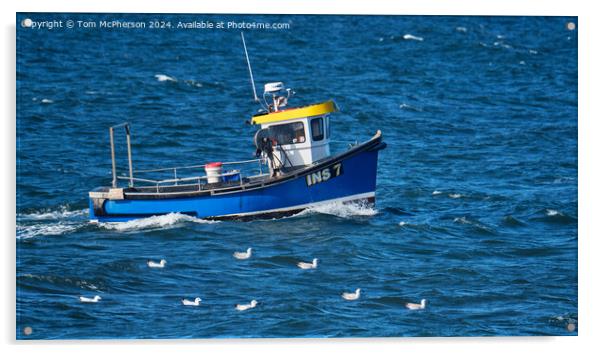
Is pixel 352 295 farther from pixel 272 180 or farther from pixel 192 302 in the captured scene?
pixel 272 180

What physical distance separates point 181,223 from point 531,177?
6.27 meters

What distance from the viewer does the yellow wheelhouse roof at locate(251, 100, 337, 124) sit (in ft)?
82.6

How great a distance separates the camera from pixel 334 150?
90.1 ft

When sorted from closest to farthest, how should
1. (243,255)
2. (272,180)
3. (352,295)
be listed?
(352,295), (243,255), (272,180)

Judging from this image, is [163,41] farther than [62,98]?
No

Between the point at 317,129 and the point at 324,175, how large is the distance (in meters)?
0.96

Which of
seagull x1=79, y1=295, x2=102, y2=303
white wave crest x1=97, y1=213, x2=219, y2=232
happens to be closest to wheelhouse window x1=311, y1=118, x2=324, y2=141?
white wave crest x1=97, y1=213, x2=219, y2=232

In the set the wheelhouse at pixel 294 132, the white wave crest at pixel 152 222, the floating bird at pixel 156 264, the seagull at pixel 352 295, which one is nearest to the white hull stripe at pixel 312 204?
the white wave crest at pixel 152 222

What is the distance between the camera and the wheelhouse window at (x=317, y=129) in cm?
2538

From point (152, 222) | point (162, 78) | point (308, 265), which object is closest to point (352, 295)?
point (308, 265)

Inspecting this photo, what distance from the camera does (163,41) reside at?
75.6 ft

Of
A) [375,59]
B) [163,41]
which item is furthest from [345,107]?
[163,41]

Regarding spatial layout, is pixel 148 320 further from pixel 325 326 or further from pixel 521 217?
pixel 521 217

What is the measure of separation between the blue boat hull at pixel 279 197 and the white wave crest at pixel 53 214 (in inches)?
17.4
